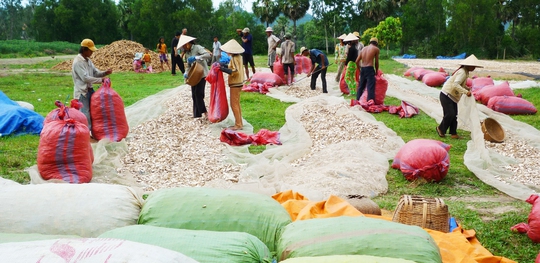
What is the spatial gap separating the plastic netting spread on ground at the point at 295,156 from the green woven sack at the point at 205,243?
2.06 meters

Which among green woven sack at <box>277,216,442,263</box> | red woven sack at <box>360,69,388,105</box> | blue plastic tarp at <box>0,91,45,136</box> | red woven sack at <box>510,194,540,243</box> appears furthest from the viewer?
red woven sack at <box>360,69,388,105</box>

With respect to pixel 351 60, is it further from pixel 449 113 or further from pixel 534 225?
pixel 534 225

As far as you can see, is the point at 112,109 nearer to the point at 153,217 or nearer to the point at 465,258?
the point at 153,217

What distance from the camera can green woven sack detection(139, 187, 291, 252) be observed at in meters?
2.97

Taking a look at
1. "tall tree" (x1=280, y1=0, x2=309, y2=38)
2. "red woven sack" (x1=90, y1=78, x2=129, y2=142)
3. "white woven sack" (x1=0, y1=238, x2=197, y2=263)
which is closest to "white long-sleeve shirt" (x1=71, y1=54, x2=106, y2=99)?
"red woven sack" (x1=90, y1=78, x2=129, y2=142)

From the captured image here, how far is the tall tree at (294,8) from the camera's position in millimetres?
42719

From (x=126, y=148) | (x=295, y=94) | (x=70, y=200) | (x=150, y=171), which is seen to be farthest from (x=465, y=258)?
(x=295, y=94)

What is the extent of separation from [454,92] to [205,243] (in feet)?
19.7

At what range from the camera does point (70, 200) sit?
3025mm

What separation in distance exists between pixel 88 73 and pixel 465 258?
18.2 feet

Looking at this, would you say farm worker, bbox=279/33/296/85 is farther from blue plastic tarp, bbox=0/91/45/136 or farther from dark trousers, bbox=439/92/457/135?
blue plastic tarp, bbox=0/91/45/136

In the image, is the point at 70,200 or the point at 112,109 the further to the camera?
the point at 112,109

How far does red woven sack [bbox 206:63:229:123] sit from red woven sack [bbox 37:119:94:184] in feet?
10.2

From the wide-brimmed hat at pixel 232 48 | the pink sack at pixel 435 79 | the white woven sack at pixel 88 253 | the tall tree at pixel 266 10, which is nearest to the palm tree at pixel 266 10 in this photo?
the tall tree at pixel 266 10
